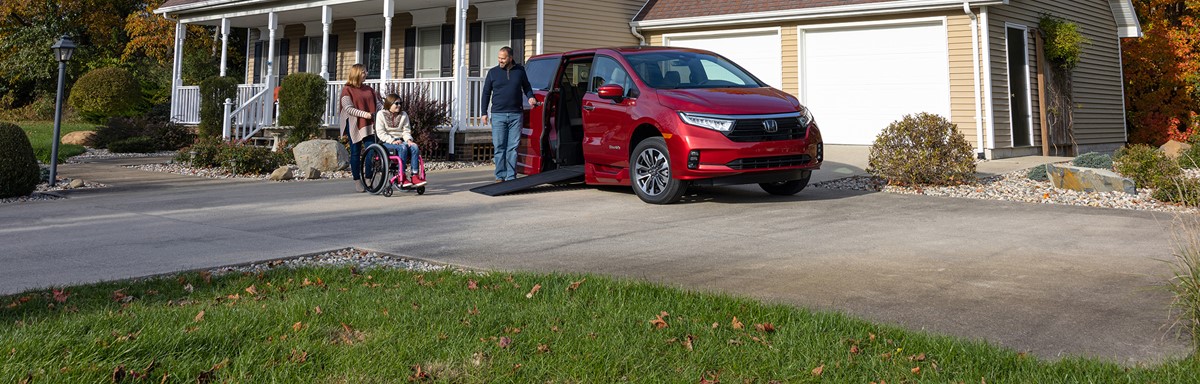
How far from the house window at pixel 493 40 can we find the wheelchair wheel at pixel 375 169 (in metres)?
9.11

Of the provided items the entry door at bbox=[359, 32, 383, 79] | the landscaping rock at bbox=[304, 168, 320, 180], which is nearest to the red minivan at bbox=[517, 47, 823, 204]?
the landscaping rock at bbox=[304, 168, 320, 180]

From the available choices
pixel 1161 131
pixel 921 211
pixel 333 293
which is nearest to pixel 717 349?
pixel 333 293

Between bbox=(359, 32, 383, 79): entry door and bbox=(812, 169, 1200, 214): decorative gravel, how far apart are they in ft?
45.0

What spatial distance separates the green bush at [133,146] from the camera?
21312 mm

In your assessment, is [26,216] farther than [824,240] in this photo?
Yes

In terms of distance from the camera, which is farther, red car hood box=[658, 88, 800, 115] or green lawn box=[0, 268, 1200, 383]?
red car hood box=[658, 88, 800, 115]

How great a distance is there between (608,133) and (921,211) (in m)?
3.36

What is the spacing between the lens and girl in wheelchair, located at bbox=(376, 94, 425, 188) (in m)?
11.0

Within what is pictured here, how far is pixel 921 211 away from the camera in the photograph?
9188 millimetres

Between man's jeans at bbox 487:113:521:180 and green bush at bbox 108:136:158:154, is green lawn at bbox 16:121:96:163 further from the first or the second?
man's jeans at bbox 487:113:521:180

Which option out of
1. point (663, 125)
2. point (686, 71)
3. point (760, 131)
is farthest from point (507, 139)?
point (760, 131)

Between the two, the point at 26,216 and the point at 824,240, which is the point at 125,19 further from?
the point at 824,240

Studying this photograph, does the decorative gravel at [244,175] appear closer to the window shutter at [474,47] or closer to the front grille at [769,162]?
the window shutter at [474,47]

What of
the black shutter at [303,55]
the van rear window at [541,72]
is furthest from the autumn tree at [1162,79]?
the black shutter at [303,55]
